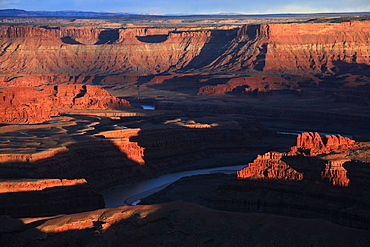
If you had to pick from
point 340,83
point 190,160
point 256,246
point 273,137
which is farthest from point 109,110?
point 256,246

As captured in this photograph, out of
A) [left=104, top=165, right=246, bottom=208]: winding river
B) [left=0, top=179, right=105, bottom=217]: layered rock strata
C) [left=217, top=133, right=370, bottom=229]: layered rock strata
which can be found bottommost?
[left=104, top=165, right=246, bottom=208]: winding river

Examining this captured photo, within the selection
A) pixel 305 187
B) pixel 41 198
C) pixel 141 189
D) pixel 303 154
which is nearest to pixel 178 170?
pixel 141 189

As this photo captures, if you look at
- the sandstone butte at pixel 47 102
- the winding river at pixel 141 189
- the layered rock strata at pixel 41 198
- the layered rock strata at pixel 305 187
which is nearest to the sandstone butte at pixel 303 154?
the layered rock strata at pixel 305 187

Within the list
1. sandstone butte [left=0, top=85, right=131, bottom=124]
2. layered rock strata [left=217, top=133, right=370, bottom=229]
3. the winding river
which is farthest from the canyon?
the winding river

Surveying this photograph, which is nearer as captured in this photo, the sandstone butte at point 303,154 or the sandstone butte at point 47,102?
the sandstone butte at point 303,154

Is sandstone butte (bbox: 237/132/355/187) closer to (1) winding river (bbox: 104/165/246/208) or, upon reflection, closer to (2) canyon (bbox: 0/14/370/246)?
(2) canyon (bbox: 0/14/370/246)

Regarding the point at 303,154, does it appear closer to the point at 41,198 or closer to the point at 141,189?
the point at 141,189

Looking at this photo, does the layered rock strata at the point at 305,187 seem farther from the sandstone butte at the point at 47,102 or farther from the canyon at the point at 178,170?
the sandstone butte at the point at 47,102
